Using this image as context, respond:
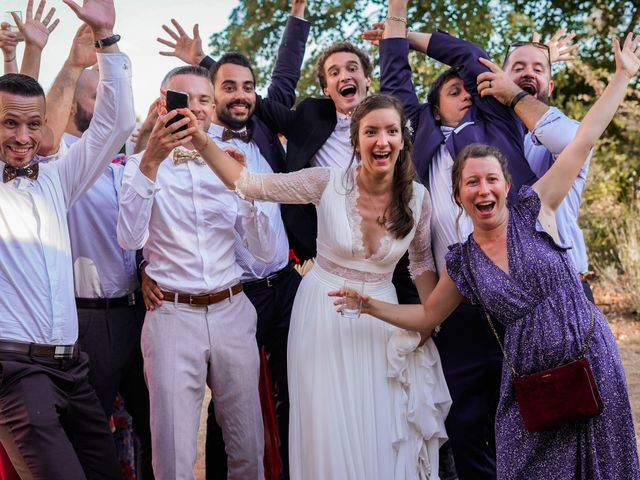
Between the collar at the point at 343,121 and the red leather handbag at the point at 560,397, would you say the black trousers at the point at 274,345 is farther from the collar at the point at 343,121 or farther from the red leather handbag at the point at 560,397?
the red leather handbag at the point at 560,397

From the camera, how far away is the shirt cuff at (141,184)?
3795 millimetres

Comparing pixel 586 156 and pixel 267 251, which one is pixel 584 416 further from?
pixel 267 251

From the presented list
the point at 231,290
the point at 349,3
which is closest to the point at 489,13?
the point at 349,3

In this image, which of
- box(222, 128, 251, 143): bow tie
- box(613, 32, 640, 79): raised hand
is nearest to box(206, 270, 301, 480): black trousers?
box(222, 128, 251, 143): bow tie

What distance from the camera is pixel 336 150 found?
487cm

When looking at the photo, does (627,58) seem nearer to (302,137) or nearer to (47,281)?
(302,137)

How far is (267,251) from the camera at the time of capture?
13.9ft

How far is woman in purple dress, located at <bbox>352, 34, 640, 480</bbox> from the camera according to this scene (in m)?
3.49

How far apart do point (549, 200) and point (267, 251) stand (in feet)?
4.73

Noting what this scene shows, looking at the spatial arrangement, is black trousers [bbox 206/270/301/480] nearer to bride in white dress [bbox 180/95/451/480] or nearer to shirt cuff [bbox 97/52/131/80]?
bride in white dress [bbox 180/95/451/480]

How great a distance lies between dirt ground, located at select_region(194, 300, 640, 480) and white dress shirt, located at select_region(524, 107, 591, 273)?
279cm

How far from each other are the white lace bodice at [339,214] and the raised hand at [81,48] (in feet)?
4.03

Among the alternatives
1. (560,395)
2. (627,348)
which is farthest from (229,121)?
(627,348)

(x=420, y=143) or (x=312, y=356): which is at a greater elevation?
(x=420, y=143)
